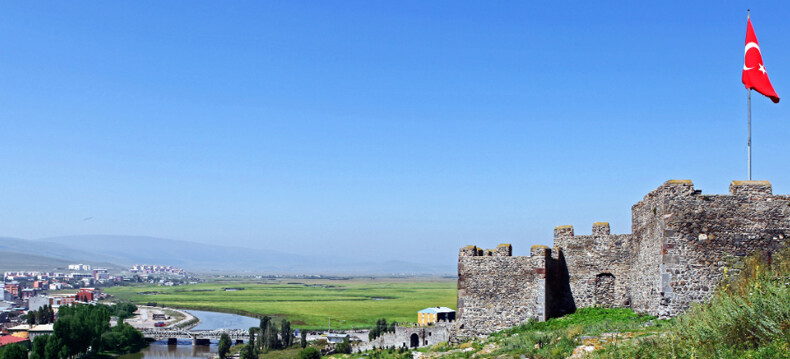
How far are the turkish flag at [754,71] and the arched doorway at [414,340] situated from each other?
130 feet

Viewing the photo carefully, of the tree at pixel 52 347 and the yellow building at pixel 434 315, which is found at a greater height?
the yellow building at pixel 434 315

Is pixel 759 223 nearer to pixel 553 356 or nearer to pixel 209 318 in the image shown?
pixel 553 356

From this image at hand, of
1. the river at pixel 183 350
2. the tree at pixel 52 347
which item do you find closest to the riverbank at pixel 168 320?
the river at pixel 183 350

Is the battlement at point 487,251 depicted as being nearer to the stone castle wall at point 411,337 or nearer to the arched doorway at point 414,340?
the stone castle wall at point 411,337

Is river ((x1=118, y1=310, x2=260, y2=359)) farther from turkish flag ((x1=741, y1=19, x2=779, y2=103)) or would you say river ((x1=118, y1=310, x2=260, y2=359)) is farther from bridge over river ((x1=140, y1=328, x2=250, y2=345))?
turkish flag ((x1=741, y1=19, x2=779, y2=103))

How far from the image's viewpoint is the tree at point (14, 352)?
178 feet

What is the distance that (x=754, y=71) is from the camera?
17.3 meters

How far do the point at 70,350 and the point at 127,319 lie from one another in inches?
2425

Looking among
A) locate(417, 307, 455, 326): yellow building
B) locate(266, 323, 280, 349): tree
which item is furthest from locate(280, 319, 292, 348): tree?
locate(417, 307, 455, 326): yellow building

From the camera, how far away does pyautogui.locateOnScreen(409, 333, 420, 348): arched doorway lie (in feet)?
175

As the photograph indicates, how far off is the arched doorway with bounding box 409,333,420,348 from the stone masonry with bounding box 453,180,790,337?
32.6m

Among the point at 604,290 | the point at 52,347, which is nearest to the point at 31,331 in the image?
the point at 52,347

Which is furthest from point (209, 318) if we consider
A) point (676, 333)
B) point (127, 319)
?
point (676, 333)

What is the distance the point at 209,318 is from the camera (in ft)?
467
